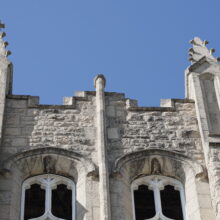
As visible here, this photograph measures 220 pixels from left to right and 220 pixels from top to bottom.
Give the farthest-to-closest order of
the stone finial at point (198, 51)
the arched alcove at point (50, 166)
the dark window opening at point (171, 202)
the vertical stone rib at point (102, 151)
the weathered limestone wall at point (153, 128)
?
the stone finial at point (198, 51)
the dark window opening at point (171, 202)
the weathered limestone wall at point (153, 128)
the arched alcove at point (50, 166)
the vertical stone rib at point (102, 151)

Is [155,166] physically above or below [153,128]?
below

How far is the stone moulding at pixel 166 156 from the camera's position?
1869 centimetres

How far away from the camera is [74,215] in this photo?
18.0 meters

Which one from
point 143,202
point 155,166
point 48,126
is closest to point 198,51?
point 155,166

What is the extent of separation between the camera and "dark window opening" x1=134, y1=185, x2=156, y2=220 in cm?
1944

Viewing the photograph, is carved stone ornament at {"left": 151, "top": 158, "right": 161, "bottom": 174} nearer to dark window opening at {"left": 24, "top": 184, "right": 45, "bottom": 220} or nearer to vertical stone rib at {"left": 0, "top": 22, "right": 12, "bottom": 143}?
dark window opening at {"left": 24, "top": 184, "right": 45, "bottom": 220}

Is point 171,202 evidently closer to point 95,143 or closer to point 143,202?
point 143,202

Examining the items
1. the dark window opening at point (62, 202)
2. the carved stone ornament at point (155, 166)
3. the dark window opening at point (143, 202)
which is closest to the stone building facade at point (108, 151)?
the carved stone ornament at point (155, 166)

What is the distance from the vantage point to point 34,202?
64.5 feet

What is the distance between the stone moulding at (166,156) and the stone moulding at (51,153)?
1.74 feet

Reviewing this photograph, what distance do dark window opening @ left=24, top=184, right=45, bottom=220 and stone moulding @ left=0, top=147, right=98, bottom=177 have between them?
0.84 metres

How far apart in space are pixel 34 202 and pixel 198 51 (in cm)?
602

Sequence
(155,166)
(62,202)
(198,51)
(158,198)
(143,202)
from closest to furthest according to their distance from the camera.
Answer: (158,198) → (155,166) → (143,202) → (62,202) → (198,51)

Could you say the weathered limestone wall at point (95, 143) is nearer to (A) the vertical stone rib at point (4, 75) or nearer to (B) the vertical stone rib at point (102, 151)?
(B) the vertical stone rib at point (102, 151)
